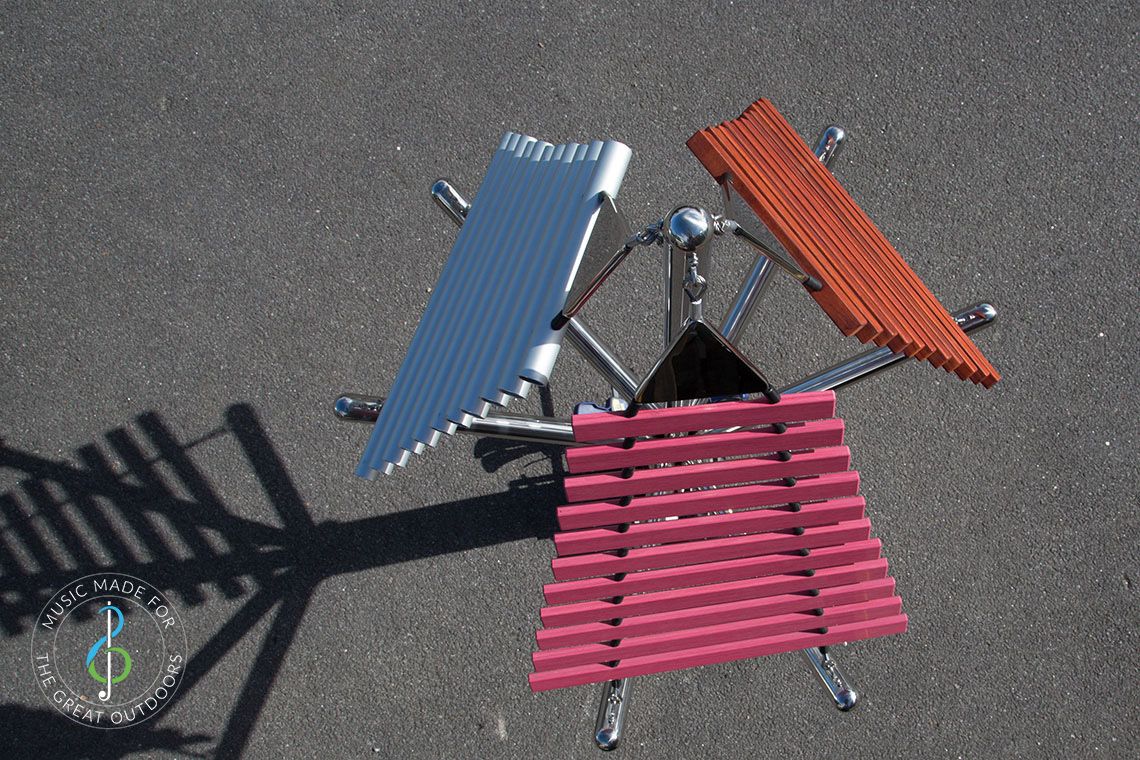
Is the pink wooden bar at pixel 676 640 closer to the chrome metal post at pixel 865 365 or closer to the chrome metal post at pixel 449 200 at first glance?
the chrome metal post at pixel 865 365

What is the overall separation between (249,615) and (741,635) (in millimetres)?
1581

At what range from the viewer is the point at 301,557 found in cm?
251

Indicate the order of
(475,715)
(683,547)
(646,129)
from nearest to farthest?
1. (683,547)
2. (475,715)
3. (646,129)

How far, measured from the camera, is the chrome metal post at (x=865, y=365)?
171 centimetres

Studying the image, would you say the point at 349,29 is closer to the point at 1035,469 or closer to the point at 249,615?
the point at 249,615

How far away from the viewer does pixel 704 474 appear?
1.55m

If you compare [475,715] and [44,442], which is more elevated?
[44,442]

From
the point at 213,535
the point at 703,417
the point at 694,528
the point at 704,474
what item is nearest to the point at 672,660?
the point at 694,528

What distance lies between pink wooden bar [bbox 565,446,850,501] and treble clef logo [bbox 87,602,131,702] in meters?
1.72

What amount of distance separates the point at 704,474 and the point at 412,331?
1.34 meters

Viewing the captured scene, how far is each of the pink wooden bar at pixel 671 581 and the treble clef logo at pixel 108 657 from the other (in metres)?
1.60

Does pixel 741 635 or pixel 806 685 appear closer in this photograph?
pixel 741 635

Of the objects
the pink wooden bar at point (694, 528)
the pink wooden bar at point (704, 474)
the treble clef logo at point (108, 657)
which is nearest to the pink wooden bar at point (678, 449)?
the pink wooden bar at point (704, 474)

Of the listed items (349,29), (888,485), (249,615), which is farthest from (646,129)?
(249,615)
